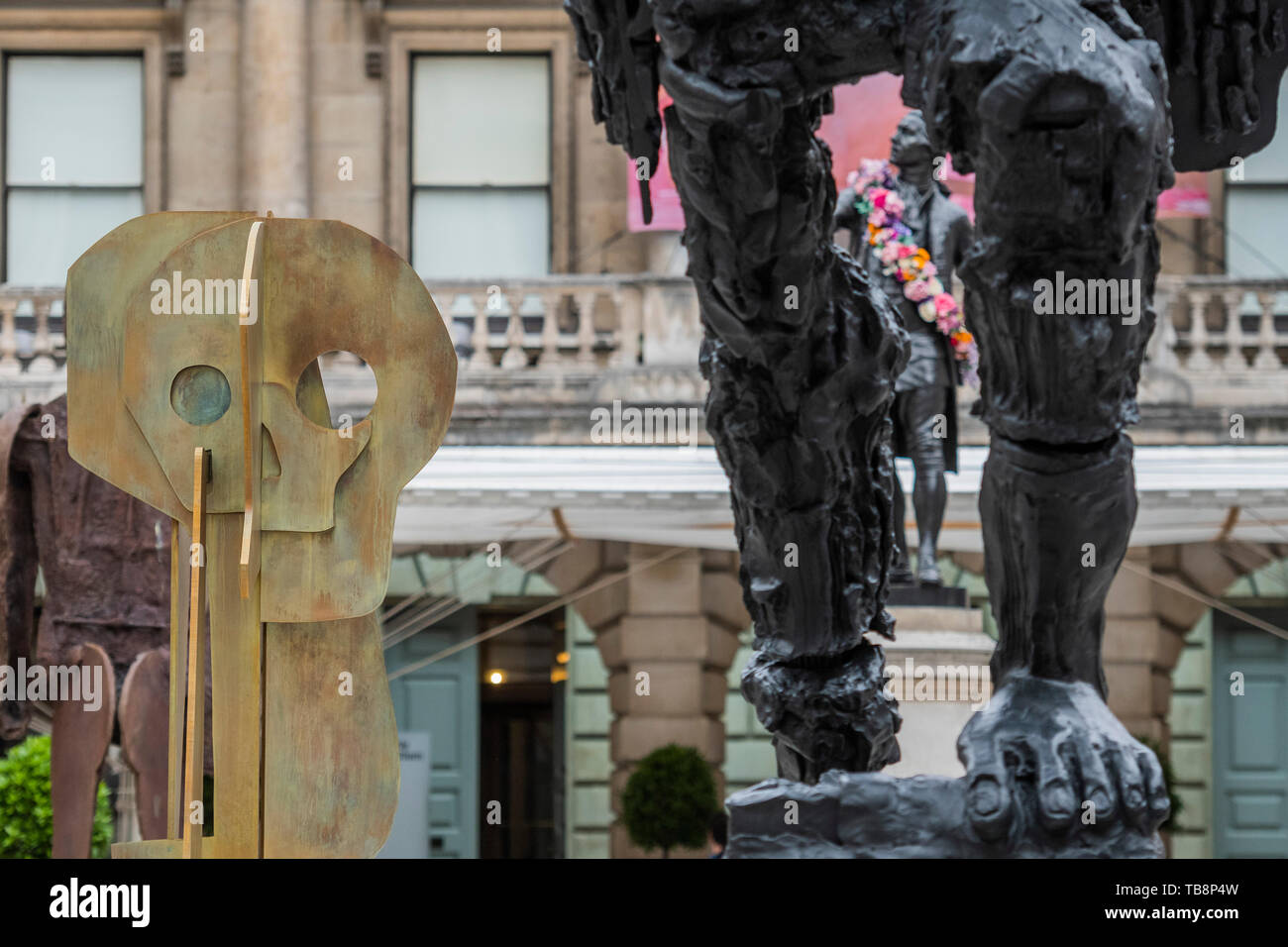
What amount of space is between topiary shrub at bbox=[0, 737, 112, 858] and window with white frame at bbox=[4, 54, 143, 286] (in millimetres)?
7805

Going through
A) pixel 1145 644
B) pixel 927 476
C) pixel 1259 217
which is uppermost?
pixel 1259 217

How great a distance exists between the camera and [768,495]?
2.56m

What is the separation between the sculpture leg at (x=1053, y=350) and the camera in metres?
1.77

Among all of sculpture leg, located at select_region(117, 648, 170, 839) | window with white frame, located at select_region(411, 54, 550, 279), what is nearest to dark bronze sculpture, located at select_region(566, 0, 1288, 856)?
sculpture leg, located at select_region(117, 648, 170, 839)

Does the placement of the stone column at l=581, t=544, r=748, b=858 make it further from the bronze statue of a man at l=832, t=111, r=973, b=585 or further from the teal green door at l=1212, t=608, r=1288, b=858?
the bronze statue of a man at l=832, t=111, r=973, b=585

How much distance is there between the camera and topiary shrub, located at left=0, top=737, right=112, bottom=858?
8.51m

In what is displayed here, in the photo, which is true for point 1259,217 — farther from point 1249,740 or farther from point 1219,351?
point 1249,740

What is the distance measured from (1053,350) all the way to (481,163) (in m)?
14.2

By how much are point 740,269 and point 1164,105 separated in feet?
1.97

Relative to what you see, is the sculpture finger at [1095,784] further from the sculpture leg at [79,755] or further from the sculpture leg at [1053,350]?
the sculpture leg at [79,755]

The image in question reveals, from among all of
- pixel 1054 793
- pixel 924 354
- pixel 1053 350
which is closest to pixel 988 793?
pixel 1054 793

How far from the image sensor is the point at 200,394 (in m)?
2.33

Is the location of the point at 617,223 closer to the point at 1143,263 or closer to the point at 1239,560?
the point at 1239,560
